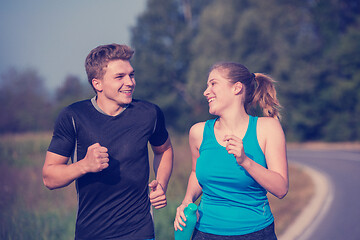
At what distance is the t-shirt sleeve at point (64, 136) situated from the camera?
3004 mm

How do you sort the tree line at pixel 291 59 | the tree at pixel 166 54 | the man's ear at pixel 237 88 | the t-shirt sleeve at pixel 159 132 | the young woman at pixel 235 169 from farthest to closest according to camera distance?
the tree at pixel 166 54 → the tree line at pixel 291 59 → the t-shirt sleeve at pixel 159 132 → the man's ear at pixel 237 88 → the young woman at pixel 235 169

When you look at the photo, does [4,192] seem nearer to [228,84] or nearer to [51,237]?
[51,237]

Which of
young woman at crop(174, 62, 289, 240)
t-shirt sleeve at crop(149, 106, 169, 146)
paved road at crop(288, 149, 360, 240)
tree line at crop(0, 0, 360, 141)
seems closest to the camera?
young woman at crop(174, 62, 289, 240)

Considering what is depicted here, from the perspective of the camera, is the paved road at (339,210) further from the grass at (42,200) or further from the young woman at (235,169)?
the young woman at (235,169)

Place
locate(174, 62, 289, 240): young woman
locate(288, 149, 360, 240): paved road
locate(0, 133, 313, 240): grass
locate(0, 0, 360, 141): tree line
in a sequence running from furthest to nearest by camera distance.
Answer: locate(0, 0, 360, 141): tree line < locate(288, 149, 360, 240): paved road < locate(0, 133, 313, 240): grass < locate(174, 62, 289, 240): young woman

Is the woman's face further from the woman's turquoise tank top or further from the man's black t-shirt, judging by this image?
the man's black t-shirt

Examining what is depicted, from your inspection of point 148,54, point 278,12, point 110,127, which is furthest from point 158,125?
point 148,54

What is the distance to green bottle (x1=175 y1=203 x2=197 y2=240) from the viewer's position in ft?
9.58

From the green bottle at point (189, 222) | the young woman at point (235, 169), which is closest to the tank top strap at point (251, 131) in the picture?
the young woman at point (235, 169)

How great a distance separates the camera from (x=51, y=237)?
18.6 ft

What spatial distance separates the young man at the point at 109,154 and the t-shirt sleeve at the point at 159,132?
0.11 m

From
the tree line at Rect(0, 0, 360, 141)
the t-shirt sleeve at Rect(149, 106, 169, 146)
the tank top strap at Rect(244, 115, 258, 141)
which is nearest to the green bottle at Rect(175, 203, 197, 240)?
the tank top strap at Rect(244, 115, 258, 141)

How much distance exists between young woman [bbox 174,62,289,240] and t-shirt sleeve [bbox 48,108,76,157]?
857 mm

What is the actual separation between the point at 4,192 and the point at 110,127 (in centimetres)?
337
